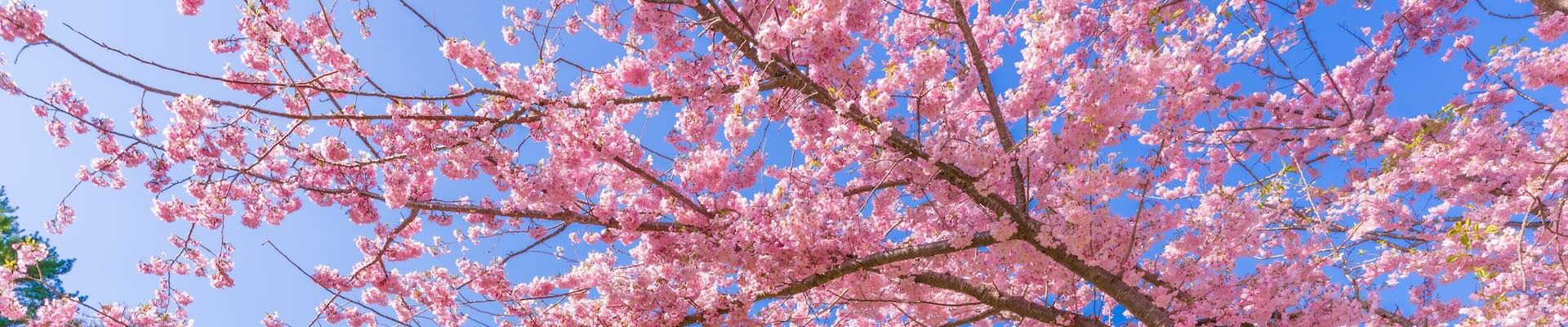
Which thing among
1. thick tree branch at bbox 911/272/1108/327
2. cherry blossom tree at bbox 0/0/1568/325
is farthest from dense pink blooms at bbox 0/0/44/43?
thick tree branch at bbox 911/272/1108/327

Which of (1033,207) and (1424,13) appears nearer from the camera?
(1033,207)

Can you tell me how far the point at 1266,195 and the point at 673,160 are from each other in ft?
15.7

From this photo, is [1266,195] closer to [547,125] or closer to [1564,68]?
[1564,68]

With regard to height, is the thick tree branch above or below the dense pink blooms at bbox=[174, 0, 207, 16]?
below

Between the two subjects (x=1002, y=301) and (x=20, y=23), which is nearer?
(x=20, y=23)

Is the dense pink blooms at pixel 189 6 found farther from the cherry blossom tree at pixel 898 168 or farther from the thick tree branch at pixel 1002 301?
the thick tree branch at pixel 1002 301

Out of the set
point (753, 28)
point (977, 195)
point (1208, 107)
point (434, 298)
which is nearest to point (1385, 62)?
point (1208, 107)

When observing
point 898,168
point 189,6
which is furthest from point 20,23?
point 898,168

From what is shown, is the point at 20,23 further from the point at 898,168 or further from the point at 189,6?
the point at 898,168

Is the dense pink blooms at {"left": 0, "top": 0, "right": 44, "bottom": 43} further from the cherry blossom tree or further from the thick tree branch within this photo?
the thick tree branch

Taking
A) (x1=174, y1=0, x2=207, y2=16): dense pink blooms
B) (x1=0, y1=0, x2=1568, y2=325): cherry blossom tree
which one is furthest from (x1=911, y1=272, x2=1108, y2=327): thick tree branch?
(x1=174, y1=0, x2=207, y2=16): dense pink blooms

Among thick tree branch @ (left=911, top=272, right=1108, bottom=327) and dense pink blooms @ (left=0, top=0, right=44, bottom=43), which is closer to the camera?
dense pink blooms @ (left=0, top=0, right=44, bottom=43)

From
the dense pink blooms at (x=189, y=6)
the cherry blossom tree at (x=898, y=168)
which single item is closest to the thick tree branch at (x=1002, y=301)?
the cherry blossom tree at (x=898, y=168)

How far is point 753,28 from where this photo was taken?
5082 millimetres
